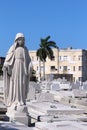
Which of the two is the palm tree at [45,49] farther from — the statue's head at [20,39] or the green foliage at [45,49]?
the statue's head at [20,39]

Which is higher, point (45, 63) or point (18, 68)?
point (45, 63)

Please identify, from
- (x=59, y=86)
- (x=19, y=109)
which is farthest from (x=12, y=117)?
(x=59, y=86)

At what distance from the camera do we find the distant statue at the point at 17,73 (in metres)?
13.5

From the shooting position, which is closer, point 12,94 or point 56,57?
point 12,94

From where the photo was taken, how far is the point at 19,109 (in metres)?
13.3

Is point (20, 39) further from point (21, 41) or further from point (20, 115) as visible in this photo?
point (20, 115)

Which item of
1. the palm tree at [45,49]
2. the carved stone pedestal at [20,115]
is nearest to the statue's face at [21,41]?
the carved stone pedestal at [20,115]

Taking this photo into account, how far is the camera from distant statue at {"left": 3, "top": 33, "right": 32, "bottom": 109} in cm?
1347

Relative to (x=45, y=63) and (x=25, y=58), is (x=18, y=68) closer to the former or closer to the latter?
(x=25, y=58)

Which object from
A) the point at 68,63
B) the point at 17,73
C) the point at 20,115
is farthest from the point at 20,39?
the point at 68,63

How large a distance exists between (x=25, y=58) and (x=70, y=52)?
85302 mm

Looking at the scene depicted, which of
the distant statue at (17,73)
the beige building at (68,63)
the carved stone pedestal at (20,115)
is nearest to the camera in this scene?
the carved stone pedestal at (20,115)

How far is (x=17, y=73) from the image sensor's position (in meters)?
13.5

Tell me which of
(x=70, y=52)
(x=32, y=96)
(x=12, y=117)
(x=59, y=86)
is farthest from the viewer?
(x=70, y=52)
